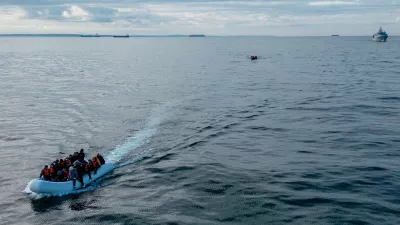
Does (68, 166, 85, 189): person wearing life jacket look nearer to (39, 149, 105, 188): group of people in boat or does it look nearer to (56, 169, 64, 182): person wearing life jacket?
(39, 149, 105, 188): group of people in boat

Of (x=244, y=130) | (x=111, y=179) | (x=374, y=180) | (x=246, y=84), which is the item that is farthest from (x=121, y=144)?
(x=246, y=84)

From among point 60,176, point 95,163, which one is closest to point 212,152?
point 95,163

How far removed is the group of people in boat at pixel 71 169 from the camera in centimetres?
3197

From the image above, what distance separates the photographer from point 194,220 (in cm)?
2712

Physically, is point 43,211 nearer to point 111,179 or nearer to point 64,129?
point 111,179

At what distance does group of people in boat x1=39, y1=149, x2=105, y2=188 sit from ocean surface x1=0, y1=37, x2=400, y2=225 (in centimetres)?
125

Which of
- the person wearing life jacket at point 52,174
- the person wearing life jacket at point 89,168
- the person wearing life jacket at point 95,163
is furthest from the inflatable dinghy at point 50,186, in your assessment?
the person wearing life jacket at point 95,163

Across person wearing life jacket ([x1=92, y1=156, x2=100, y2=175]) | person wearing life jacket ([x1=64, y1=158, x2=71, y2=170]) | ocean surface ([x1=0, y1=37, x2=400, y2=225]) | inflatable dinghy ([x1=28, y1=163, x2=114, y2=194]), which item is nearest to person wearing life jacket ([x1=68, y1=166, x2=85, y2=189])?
inflatable dinghy ([x1=28, y1=163, x2=114, y2=194])

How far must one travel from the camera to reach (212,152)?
41.1 m

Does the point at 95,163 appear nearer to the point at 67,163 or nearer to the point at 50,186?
the point at 67,163

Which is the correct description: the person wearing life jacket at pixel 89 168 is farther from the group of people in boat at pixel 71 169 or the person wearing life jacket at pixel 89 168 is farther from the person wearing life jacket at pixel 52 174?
the person wearing life jacket at pixel 52 174

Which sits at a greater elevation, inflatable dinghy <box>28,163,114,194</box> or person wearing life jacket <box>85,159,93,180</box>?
person wearing life jacket <box>85,159,93,180</box>

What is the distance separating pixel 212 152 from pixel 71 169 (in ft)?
47.7

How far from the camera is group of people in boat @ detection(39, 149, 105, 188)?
1259 inches
